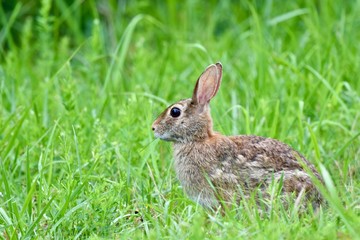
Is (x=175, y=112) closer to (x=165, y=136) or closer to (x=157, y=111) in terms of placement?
(x=165, y=136)

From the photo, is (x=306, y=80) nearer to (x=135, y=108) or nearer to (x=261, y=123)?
(x=261, y=123)

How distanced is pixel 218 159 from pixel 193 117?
1.12 ft

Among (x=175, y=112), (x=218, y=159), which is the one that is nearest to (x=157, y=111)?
(x=175, y=112)

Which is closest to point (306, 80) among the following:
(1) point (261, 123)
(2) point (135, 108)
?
(1) point (261, 123)

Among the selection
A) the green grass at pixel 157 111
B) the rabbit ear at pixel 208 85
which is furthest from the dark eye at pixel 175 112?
the green grass at pixel 157 111

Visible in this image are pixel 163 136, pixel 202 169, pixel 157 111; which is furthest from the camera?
pixel 157 111

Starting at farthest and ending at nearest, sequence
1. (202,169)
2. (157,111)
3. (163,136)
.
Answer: (157,111) → (163,136) → (202,169)

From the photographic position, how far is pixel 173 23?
8.88 metres

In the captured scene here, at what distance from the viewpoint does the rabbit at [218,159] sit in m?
5.04

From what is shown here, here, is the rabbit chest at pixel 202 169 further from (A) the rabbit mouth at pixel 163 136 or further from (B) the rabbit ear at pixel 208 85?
(B) the rabbit ear at pixel 208 85

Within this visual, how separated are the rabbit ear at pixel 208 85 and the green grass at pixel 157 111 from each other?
0.40 metres

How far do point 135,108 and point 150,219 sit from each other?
1.66 m

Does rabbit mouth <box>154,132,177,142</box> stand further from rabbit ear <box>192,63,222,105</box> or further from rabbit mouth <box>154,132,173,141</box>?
rabbit ear <box>192,63,222,105</box>

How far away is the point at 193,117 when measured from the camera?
5457mm
